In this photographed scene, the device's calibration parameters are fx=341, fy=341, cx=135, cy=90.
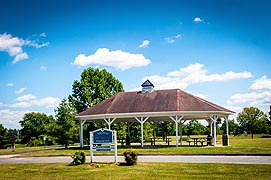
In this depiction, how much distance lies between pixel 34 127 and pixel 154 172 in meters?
58.9

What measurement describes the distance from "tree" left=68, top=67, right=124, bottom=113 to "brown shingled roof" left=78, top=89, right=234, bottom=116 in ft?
32.0

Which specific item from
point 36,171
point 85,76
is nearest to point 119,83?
point 85,76

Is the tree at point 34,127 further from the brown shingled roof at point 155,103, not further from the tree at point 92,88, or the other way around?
the brown shingled roof at point 155,103

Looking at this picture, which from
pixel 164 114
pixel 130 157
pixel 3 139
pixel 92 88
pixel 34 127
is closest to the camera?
pixel 130 157

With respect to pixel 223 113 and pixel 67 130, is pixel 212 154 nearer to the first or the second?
pixel 223 113

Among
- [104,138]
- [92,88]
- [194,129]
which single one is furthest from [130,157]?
[194,129]

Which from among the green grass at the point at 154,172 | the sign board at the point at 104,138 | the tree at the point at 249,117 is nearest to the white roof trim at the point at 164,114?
the sign board at the point at 104,138

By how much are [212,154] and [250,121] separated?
180 feet

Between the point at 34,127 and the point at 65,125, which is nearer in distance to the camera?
the point at 65,125

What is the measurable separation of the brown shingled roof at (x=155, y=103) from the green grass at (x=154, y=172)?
47.4 ft

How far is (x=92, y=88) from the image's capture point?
155 feet

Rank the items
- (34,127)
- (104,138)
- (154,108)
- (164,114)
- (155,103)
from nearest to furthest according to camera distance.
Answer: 1. (104,138)
2. (164,114)
3. (154,108)
4. (155,103)
5. (34,127)

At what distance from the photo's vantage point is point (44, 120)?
2995 inches

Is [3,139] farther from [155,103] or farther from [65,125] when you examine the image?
[155,103]
